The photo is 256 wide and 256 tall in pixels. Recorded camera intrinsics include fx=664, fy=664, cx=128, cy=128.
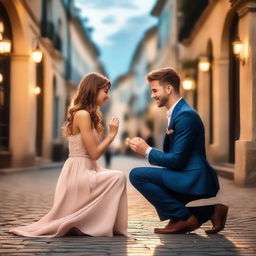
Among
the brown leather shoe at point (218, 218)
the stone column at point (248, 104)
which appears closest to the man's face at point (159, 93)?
the brown leather shoe at point (218, 218)

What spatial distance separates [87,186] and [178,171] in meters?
0.85

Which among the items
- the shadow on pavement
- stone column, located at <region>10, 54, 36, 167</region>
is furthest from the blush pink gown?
stone column, located at <region>10, 54, 36, 167</region>

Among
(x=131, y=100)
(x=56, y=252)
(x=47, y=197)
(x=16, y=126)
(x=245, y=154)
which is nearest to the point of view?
(x=56, y=252)

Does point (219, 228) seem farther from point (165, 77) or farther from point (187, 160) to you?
point (165, 77)

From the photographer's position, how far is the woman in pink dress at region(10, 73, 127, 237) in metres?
6.02

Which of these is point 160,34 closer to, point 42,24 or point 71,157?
point 42,24

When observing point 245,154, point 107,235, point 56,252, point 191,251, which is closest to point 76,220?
point 107,235

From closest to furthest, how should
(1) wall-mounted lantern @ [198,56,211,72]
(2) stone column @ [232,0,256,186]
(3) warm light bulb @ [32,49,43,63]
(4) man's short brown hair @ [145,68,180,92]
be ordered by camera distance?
1. (4) man's short brown hair @ [145,68,180,92]
2. (2) stone column @ [232,0,256,186]
3. (3) warm light bulb @ [32,49,43,63]
4. (1) wall-mounted lantern @ [198,56,211,72]

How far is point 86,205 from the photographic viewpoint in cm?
611

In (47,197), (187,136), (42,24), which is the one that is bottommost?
(47,197)

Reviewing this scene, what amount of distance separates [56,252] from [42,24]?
18.9 m

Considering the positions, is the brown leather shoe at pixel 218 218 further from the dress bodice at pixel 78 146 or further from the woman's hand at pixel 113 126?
the dress bodice at pixel 78 146

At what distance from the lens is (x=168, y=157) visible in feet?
19.8

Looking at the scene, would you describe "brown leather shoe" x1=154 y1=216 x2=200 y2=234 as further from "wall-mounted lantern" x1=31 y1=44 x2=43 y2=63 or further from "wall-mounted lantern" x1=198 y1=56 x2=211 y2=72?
"wall-mounted lantern" x1=198 y1=56 x2=211 y2=72
